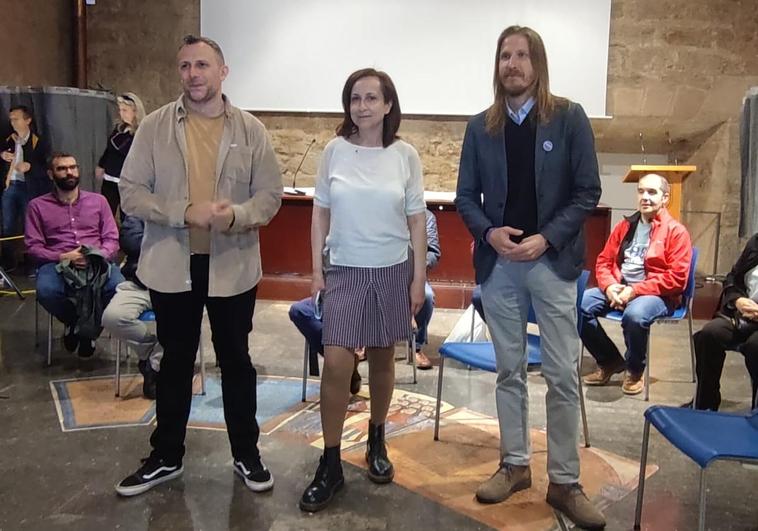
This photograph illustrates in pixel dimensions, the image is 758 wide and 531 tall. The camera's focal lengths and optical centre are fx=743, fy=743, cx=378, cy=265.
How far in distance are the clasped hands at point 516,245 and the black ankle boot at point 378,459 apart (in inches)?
32.0

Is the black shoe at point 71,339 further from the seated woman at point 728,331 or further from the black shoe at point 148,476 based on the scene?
the seated woman at point 728,331

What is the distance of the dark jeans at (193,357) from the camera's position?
Result: 254 centimetres

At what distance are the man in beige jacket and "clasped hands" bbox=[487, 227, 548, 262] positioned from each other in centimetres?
77

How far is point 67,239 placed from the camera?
4.27m

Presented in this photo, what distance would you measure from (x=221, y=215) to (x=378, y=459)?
3.54 ft

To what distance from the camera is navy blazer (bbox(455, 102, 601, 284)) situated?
2.36 metres

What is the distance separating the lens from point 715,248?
7.52 meters

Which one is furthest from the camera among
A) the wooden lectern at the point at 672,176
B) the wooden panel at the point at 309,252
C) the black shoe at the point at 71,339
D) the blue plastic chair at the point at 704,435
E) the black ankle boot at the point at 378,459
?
the wooden panel at the point at 309,252

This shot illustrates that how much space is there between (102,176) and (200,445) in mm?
3859

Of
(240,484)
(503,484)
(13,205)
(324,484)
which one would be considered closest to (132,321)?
(240,484)

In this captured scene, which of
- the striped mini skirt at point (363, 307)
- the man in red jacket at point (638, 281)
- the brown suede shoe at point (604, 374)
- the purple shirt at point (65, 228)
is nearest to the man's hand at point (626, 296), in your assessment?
the man in red jacket at point (638, 281)

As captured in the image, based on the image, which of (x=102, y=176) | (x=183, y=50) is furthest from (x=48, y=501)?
(x=102, y=176)

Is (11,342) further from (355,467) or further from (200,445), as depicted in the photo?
(355,467)

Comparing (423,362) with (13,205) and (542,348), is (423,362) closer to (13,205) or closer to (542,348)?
(542,348)
